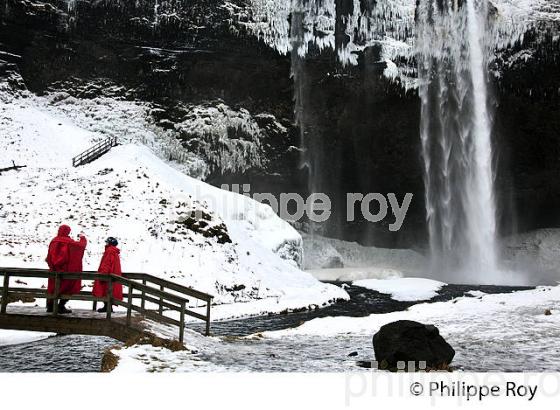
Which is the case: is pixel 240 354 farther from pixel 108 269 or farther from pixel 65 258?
pixel 65 258

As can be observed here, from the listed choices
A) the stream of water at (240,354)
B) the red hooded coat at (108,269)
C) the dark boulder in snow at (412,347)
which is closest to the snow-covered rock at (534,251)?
the stream of water at (240,354)

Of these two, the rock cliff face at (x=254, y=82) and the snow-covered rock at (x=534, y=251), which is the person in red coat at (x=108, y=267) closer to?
the rock cliff face at (x=254, y=82)

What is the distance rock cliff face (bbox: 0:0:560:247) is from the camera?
37.0 meters

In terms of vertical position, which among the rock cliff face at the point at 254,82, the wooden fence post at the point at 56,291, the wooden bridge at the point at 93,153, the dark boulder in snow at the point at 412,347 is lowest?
the dark boulder in snow at the point at 412,347

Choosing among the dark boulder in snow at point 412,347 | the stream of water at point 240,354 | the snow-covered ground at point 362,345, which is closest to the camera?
the dark boulder in snow at point 412,347

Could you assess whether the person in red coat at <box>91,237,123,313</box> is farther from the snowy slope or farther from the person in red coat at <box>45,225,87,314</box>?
the snowy slope

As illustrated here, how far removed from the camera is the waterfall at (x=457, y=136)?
3744 cm

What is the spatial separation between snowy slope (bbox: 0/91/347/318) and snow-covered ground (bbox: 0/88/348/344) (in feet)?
0.15

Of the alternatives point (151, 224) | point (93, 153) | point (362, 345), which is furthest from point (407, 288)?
point (93, 153)

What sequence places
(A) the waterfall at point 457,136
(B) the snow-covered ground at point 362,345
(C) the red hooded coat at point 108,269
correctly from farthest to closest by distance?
(A) the waterfall at point 457,136 → (C) the red hooded coat at point 108,269 → (B) the snow-covered ground at point 362,345

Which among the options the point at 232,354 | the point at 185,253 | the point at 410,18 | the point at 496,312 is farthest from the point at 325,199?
the point at 232,354

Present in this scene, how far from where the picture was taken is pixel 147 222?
22.0m

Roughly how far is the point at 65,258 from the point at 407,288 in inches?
810

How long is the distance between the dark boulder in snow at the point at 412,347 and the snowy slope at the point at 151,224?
971 cm
